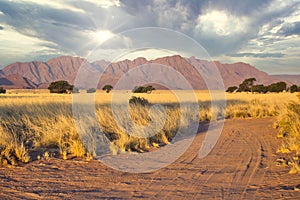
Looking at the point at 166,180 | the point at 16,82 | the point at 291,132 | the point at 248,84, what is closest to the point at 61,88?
the point at 248,84

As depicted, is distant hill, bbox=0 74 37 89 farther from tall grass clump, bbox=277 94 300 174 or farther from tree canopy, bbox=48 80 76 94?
tall grass clump, bbox=277 94 300 174

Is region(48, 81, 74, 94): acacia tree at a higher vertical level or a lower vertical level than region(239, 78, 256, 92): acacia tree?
lower

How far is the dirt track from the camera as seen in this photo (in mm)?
5371

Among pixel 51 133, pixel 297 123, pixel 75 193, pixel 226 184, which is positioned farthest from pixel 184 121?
pixel 75 193

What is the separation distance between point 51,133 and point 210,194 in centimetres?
617

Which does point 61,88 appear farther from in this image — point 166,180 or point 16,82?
point 16,82

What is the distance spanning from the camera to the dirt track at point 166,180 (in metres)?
5.37

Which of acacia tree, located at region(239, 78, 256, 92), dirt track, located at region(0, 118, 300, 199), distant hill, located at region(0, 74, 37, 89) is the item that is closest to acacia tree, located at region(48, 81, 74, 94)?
acacia tree, located at region(239, 78, 256, 92)

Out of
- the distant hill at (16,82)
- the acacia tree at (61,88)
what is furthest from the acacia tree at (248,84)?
the distant hill at (16,82)

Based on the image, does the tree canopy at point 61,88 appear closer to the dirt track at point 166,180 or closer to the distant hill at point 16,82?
the dirt track at point 166,180

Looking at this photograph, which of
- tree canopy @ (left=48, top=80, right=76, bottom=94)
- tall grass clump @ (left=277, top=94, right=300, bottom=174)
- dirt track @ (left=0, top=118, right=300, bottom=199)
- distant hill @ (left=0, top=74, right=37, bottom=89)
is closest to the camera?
dirt track @ (left=0, top=118, right=300, bottom=199)

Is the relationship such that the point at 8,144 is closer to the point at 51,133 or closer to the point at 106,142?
the point at 51,133

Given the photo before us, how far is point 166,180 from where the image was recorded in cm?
621

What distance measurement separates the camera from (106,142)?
9.67 meters
